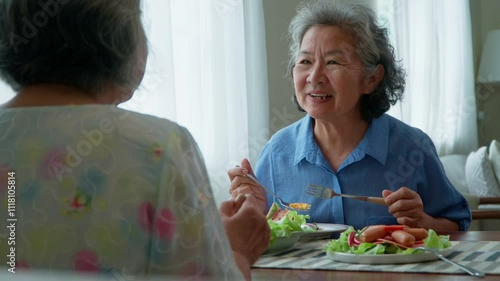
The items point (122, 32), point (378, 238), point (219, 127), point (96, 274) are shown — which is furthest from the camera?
point (219, 127)

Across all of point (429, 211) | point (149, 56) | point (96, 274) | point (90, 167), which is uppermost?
point (149, 56)

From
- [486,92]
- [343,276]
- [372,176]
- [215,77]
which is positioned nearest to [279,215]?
[372,176]

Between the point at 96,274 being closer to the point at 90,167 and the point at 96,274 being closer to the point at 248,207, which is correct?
the point at 90,167

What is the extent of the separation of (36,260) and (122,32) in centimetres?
31

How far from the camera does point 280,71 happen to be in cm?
462

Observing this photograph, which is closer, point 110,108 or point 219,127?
point 110,108

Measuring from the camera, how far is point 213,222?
3.41 feet

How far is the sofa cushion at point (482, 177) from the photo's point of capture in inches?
199

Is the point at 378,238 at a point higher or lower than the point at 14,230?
lower

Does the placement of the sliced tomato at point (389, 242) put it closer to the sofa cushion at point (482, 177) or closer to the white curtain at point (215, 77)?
the white curtain at point (215, 77)

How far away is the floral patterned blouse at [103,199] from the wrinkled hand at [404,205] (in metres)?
A: 1.11

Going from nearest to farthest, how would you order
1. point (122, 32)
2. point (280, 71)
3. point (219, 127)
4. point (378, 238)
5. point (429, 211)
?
1. point (122, 32)
2. point (378, 238)
3. point (429, 211)
4. point (219, 127)
5. point (280, 71)

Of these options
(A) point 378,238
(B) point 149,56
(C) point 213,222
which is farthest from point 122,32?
(A) point 378,238

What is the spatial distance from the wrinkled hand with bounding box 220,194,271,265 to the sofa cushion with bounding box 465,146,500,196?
4.02 metres
